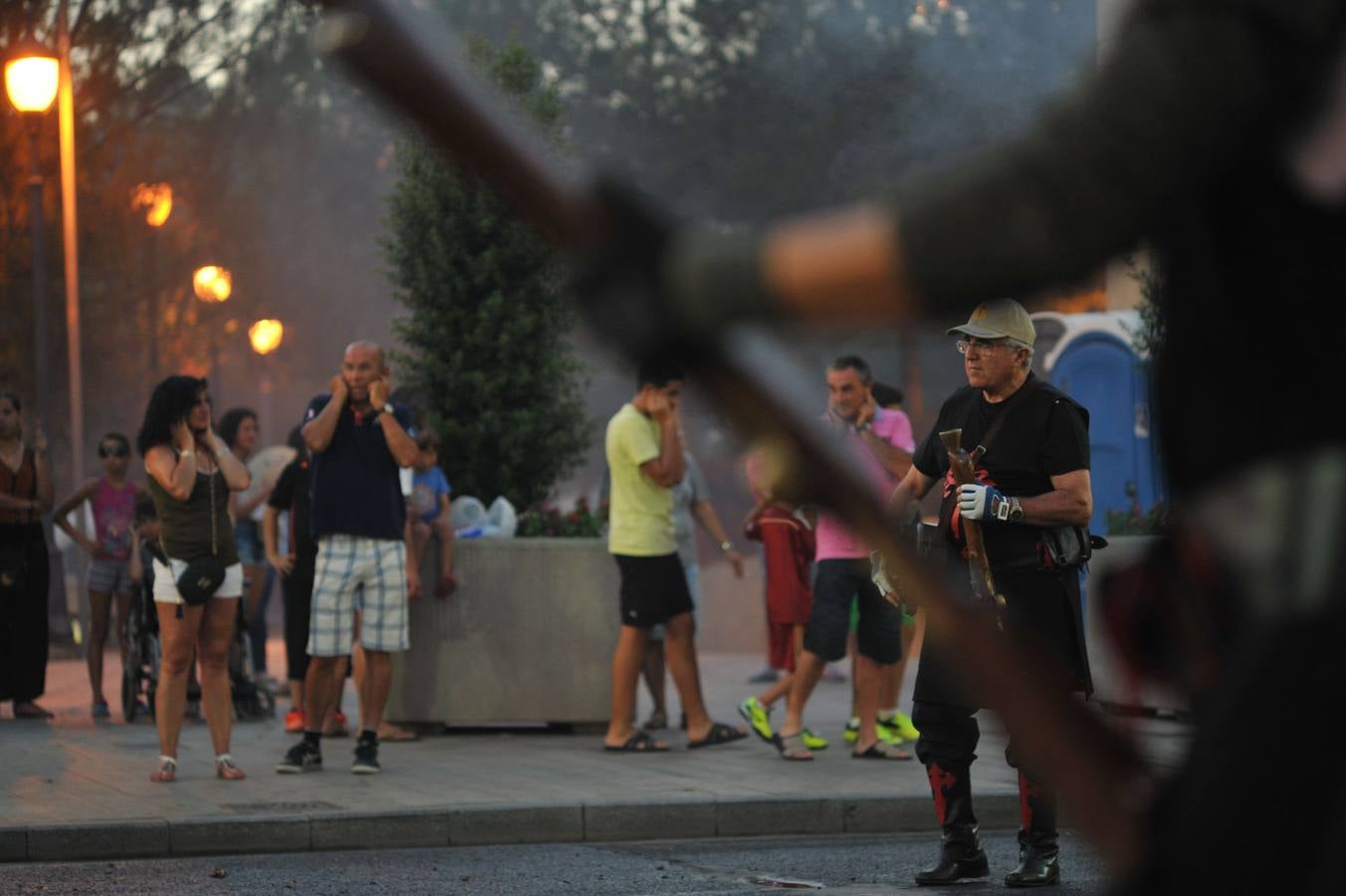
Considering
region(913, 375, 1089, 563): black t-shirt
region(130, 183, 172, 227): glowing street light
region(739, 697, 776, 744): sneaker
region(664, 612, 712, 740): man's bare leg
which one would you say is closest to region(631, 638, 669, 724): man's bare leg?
region(664, 612, 712, 740): man's bare leg

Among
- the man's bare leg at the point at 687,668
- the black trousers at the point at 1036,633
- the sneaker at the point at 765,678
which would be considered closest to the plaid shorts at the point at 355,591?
the man's bare leg at the point at 687,668

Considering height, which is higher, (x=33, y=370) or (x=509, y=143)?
(x=33, y=370)

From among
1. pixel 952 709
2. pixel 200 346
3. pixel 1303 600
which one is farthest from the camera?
pixel 200 346

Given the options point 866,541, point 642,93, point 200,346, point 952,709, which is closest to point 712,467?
point 642,93

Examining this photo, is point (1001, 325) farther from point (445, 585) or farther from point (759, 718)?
point (445, 585)

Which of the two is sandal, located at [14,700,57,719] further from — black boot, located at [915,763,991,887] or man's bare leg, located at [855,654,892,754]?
black boot, located at [915,763,991,887]

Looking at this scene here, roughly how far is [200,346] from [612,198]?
3034 cm

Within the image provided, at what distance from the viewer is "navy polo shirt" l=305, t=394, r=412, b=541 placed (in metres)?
9.39

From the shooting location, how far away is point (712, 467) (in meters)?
40.7

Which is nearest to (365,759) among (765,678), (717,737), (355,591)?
(355,591)

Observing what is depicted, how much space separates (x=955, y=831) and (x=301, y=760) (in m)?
3.89

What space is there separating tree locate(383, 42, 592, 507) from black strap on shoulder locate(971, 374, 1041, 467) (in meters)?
5.89

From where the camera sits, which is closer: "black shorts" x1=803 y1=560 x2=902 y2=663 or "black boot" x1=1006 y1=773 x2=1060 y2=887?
"black boot" x1=1006 y1=773 x2=1060 y2=887

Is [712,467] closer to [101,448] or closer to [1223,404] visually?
[101,448]
